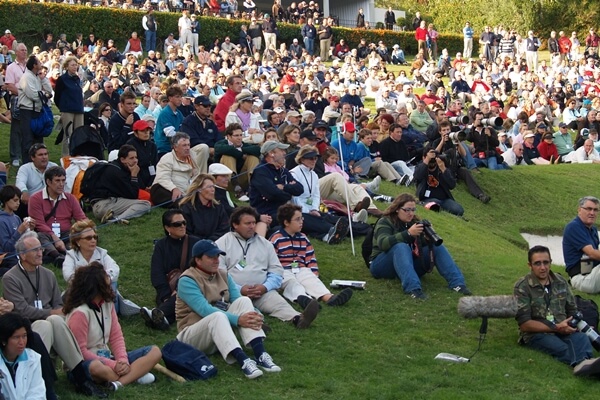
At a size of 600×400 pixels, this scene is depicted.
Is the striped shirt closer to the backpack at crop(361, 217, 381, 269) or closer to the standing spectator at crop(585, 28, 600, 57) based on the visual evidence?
the backpack at crop(361, 217, 381, 269)

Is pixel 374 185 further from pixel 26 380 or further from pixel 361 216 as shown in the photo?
pixel 26 380

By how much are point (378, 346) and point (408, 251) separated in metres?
1.86

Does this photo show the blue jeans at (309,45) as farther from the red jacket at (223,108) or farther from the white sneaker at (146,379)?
the white sneaker at (146,379)

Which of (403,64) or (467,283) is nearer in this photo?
(467,283)

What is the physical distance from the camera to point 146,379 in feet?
28.3

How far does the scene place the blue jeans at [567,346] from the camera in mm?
9820

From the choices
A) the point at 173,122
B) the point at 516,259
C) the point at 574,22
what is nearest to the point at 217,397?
the point at 516,259

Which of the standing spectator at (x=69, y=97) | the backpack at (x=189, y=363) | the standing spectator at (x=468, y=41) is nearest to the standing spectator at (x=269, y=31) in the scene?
the standing spectator at (x=468, y=41)

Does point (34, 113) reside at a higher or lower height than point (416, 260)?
higher

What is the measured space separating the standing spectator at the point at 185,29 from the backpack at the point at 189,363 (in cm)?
2913

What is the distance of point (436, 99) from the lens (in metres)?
27.5

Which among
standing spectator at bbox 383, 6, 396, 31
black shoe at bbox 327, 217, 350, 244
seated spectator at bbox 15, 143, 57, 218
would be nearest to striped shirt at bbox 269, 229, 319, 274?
black shoe at bbox 327, 217, 350, 244

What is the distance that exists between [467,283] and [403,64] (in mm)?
33021

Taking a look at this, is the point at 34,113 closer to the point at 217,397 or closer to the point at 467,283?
the point at 467,283
